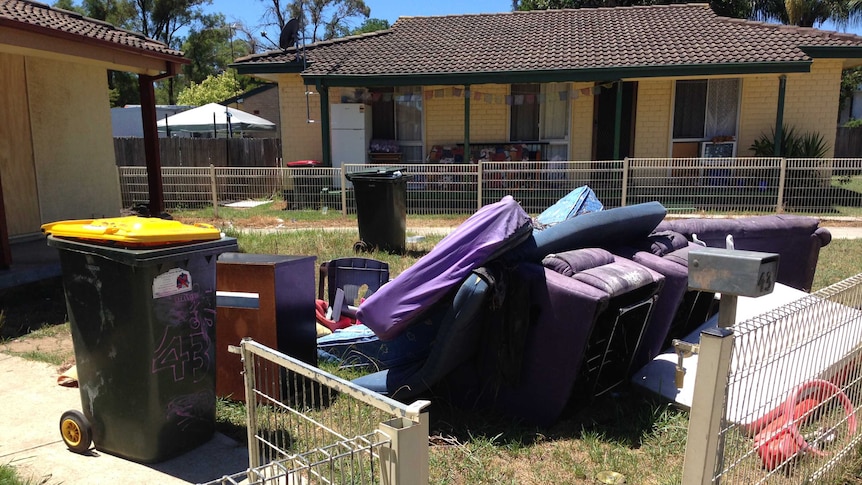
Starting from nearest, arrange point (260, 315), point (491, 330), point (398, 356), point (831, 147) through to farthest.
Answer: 1. point (491, 330)
2. point (260, 315)
3. point (398, 356)
4. point (831, 147)

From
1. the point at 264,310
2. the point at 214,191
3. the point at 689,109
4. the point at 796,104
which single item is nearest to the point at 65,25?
the point at 214,191

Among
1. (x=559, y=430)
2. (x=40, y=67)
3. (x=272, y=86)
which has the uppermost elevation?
(x=272, y=86)

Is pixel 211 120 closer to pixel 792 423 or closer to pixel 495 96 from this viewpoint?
pixel 495 96

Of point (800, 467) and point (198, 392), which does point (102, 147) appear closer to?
point (198, 392)

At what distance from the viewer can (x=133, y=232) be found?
2.97 meters

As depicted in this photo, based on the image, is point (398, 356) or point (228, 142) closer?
point (398, 356)

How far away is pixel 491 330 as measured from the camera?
361 cm

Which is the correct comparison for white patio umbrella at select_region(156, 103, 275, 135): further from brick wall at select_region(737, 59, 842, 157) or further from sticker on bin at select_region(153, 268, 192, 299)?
sticker on bin at select_region(153, 268, 192, 299)

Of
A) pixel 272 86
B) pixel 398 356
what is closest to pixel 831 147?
pixel 398 356

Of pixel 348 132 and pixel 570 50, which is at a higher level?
pixel 570 50

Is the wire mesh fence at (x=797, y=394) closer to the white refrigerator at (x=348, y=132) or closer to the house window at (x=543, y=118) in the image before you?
the house window at (x=543, y=118)

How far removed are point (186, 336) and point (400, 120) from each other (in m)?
13.6

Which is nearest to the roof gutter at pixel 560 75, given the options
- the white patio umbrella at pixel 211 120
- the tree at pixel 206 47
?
the white patio umbrella at pixel 211 120

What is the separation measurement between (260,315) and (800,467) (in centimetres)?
302
